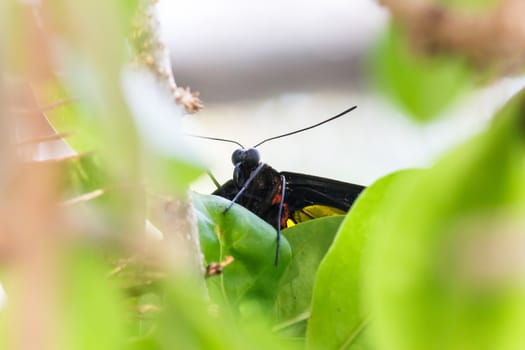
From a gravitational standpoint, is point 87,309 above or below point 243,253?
above

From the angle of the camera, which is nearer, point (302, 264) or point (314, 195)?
point (302, 264)

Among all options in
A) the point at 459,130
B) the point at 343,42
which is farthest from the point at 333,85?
the point at 459,130

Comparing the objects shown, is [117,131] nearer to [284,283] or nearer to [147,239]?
[147,239]

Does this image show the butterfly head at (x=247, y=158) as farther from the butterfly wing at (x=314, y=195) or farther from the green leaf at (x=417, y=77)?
the green leaf at (x=417, y=77)

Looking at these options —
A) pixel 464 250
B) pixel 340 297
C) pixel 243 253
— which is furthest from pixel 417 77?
pixel 243 253

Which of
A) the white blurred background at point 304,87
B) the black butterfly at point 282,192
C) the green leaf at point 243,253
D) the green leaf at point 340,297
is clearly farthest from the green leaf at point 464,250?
the black butterfly at point 282,192

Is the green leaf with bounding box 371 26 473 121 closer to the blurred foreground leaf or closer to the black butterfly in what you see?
the blurred foreground leaf

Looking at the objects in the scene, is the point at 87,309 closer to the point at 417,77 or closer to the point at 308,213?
the point at 417,77
